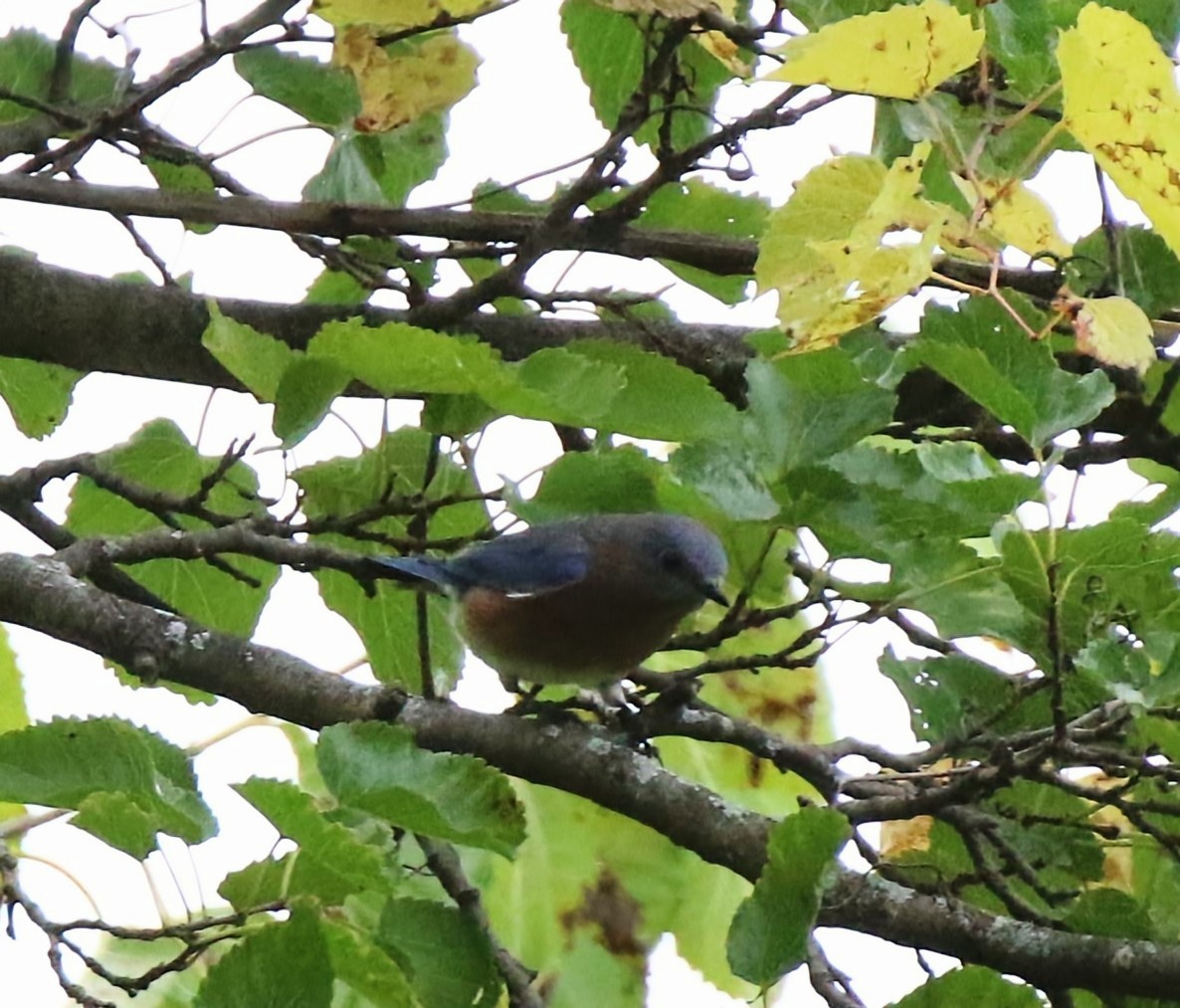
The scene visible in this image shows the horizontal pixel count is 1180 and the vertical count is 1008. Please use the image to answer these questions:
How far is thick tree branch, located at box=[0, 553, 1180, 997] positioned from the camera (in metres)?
1.13

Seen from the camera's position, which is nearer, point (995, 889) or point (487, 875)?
point (995, 889)

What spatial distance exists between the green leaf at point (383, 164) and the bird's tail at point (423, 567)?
36 centimetres

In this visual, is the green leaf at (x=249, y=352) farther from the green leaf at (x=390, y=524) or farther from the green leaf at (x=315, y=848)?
the green leaf at (x=315, y=848)

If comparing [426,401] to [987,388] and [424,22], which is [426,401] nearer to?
[424,22]

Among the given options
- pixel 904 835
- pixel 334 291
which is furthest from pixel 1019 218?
pixel 334 291

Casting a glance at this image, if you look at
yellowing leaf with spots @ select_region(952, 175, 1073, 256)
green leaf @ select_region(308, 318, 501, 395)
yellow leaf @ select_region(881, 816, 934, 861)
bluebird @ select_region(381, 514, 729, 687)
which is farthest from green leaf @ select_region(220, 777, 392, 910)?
bluebird @ select_region(381, 514, 729, 687)

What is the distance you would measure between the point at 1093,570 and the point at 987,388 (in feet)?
0.51

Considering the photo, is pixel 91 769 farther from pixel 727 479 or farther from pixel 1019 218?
pixel 1019 218

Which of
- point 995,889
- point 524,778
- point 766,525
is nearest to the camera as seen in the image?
point 766,525

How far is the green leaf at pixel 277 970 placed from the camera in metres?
0.78

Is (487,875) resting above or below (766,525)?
below

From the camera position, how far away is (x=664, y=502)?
3.61ft

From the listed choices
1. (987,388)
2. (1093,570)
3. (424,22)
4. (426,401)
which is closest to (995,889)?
(1093,570)

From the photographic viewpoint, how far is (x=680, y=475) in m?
1.01
